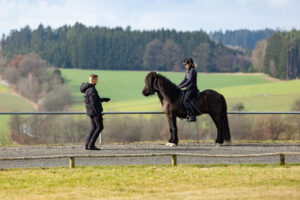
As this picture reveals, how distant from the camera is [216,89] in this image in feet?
320

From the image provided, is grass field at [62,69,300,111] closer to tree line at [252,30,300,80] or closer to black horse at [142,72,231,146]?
tree line at [252,30,300,80]

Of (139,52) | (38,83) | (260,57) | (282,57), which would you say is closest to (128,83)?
(38,83)

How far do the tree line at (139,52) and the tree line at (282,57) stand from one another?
10156 mm

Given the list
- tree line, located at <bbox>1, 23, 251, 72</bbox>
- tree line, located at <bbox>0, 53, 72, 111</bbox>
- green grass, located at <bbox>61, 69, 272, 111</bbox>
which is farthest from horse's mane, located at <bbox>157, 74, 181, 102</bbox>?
tree line, located at <bbox>1, 23, 251, 72</bbox>

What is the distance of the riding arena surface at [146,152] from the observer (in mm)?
13984

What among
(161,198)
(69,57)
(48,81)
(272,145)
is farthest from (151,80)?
(69,57)

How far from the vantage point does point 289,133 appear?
85.8 ft

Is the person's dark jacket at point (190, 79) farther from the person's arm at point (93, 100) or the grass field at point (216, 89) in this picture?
the grass field at point (216, 89)

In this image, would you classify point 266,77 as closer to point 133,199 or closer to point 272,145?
point 272,145

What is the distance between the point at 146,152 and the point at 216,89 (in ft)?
272

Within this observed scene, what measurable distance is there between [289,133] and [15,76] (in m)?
81.5

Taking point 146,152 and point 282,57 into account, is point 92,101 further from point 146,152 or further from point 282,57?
point 282,57

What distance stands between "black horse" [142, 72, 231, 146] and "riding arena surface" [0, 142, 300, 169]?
53cm

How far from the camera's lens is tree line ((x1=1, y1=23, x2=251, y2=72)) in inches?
5704
